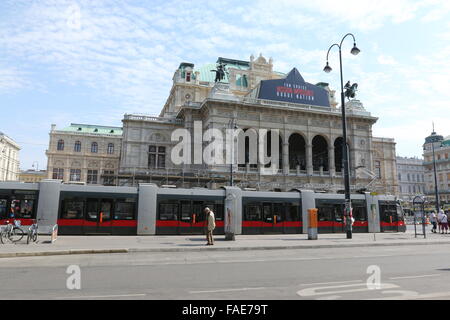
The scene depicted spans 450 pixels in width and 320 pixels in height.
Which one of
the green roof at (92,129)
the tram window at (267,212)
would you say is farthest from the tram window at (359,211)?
the green roof at (92,129)

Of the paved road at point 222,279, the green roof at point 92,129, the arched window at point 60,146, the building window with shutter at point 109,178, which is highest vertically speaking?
the green roof at point 92,129

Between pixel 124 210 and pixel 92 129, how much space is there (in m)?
79.7

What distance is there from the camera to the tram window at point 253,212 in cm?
2367

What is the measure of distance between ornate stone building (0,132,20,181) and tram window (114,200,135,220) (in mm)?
93555

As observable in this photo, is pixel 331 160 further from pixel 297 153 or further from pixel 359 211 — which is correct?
pixel 359 211

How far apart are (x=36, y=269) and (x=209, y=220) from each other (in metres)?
8.18

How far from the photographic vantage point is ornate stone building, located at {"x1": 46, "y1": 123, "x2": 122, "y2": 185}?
273ft

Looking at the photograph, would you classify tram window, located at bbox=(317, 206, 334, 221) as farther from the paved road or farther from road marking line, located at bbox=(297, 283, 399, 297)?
road marking line, located at bbox=(297, 283, 399, 297)

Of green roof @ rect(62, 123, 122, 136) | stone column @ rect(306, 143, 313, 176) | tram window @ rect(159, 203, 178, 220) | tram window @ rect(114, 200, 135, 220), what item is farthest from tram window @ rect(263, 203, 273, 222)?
green roof @ rect(62, 123, 122, 136)

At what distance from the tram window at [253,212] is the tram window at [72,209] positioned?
10.8m

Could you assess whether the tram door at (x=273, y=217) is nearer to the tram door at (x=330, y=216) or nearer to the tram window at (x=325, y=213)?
the tram door at (x=330, y=216)

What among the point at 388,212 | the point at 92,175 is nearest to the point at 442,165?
the point at 388,212

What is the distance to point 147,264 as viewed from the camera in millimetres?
10562

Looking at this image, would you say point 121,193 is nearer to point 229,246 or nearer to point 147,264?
point 229,246
